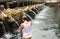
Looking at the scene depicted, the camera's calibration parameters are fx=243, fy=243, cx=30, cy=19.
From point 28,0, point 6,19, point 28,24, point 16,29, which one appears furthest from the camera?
point 28,0

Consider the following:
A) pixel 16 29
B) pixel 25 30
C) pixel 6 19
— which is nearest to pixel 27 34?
pixel 25 30

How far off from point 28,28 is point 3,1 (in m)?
40.9

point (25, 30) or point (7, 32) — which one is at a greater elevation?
point (25, 30)

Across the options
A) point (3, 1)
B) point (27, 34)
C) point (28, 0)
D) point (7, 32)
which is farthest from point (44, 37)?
point (28, 0)

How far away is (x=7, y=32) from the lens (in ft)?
68.0

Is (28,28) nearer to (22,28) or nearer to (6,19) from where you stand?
(22,28)

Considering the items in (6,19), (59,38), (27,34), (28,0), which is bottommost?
(28,0)

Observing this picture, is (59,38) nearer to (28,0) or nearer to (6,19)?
(6,19)

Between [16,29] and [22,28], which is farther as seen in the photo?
[16,29]

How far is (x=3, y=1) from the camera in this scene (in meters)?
52.8

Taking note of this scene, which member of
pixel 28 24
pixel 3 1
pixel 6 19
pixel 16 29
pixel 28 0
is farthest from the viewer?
pixel 28 0

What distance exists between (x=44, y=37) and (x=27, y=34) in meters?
8.13

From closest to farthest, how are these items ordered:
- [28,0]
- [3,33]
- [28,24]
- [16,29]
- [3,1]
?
[28,24] < [3,33] < [16,29] < [3,1] < [28,0]

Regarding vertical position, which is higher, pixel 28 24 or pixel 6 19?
pixel 28 24
